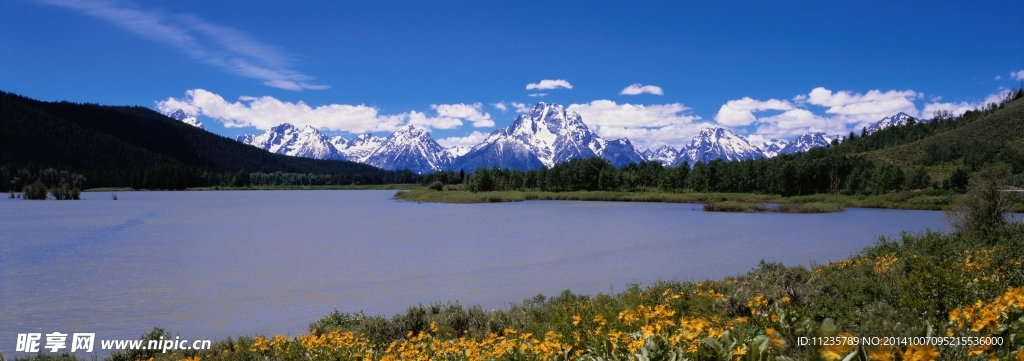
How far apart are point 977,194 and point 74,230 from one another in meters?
62.3

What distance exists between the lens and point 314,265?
102ft

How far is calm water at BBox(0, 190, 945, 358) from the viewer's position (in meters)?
19.8

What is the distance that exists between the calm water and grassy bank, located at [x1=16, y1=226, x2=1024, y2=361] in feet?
20.0

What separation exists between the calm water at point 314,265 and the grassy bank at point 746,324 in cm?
610

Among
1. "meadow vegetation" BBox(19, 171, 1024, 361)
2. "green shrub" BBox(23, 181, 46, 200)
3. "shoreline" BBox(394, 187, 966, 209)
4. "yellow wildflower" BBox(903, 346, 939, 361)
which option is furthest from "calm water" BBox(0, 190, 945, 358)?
"green shrub" BBox(23, 181, 46, 200)

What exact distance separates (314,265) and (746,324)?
28.0 m

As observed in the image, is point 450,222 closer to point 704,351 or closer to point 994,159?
point 704,351

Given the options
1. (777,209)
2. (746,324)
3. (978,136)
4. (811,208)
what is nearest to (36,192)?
(777,209)

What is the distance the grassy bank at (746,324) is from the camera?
11.0 ft

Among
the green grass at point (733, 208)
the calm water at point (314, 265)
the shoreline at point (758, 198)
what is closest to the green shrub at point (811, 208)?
the shoreline at point (758, 198)

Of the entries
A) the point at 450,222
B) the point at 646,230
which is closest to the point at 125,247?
the point at 450,222

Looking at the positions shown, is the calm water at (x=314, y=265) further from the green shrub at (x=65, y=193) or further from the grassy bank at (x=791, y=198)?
the green shrub at (x=65, y=193)

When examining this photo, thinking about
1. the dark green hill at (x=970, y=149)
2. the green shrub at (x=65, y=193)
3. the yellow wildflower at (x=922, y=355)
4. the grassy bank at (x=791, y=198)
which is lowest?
the green shrub at (x=65, y=193)

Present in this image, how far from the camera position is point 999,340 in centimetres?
351
